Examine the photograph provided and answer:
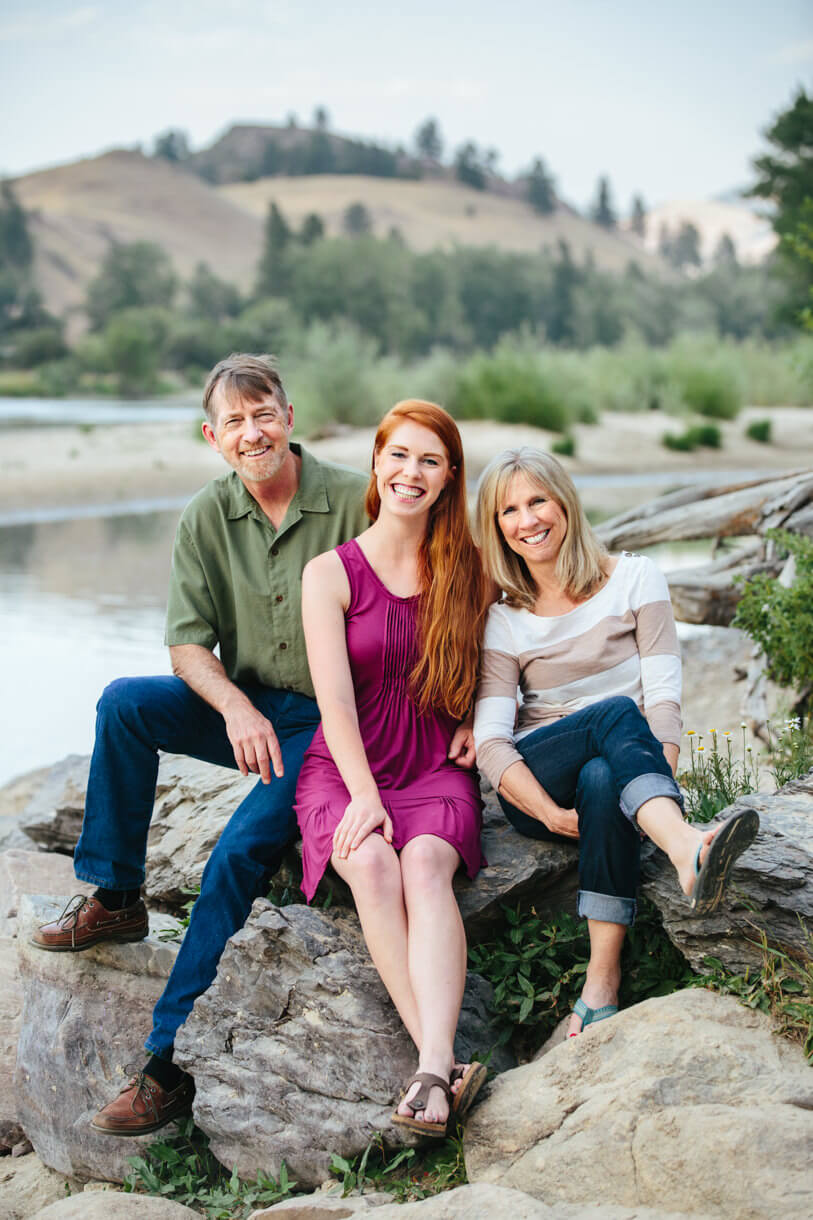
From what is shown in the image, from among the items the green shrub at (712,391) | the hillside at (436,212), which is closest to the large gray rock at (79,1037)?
the green shrub at (712,391)

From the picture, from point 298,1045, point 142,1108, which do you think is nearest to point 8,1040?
point 142,1108

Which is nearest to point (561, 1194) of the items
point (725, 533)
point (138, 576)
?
point (725, 533)

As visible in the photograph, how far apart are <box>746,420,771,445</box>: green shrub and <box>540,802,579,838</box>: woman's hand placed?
66.9ft

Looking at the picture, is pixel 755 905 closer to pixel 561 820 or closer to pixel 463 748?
pixel 561 820

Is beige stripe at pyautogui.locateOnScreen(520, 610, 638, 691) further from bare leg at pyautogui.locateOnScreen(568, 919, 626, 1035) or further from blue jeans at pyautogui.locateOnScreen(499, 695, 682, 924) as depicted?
bare leg at pyautogui.locateOnScreen(568, 919, 626, 1035)

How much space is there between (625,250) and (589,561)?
111 meters

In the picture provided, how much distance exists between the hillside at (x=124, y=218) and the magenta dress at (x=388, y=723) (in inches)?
2920

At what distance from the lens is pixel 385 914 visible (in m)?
2.62

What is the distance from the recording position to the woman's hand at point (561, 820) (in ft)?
9.35

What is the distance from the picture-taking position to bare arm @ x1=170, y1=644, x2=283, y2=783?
10.0 ft

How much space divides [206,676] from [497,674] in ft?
2.66

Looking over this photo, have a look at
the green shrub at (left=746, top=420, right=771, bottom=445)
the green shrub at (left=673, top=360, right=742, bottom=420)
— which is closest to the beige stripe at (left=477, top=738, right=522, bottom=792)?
the green shrub at (left=746, top=420, right=771, bottom=445)

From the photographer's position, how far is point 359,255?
5131cm

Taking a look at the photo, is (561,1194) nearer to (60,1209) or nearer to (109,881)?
(60,1209)
